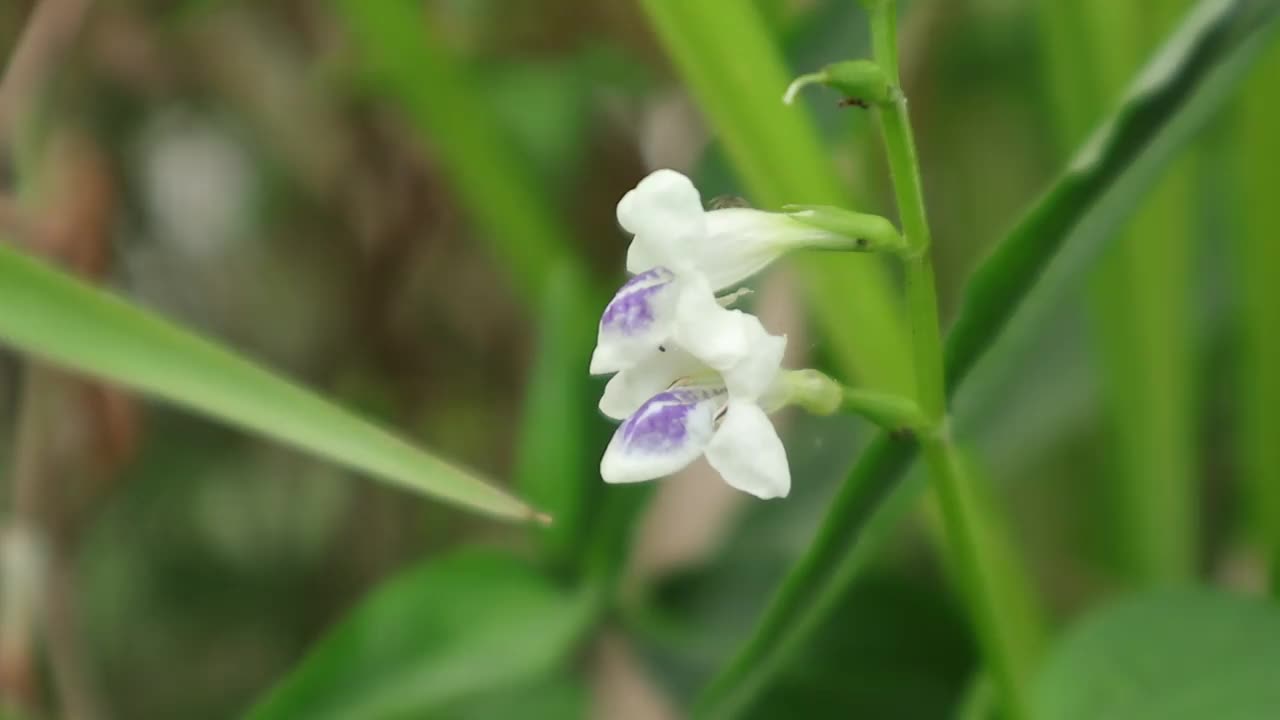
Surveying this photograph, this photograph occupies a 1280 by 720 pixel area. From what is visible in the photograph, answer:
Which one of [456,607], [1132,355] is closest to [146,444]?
[456,607]

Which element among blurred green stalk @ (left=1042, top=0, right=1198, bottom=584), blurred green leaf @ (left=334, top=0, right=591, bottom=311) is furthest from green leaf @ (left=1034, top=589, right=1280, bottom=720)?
blurred green leaf @ (left=334, top=0, right=591, bottom=311)

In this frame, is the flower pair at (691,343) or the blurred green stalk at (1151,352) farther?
the blurred green stalk at (1151,352)

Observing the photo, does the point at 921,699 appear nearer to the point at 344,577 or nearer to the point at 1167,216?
the point at 1167,216

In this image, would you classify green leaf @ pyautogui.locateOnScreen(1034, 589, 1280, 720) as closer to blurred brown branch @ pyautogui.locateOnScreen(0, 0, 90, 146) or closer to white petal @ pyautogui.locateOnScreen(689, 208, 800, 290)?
white petal @ pyautogui.locateOnScreen(689, 208, 800, 290)

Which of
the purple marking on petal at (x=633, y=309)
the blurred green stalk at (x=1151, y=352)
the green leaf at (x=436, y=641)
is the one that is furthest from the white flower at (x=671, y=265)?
the blurred green stalk at (x=1151, y=352)

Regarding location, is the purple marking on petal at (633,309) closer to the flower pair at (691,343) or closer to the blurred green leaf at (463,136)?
the flower pair at (691,343)

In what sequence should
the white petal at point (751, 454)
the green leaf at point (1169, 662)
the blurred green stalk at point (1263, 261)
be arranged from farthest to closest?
the blurred green stalk at point (1263, 261) < the green leaf at point (1169, 662) < the white petal at point (751, 454)

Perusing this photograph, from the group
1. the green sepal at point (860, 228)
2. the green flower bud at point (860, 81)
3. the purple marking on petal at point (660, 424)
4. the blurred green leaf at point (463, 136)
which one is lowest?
the purple marking on petal at point (660, 424)
